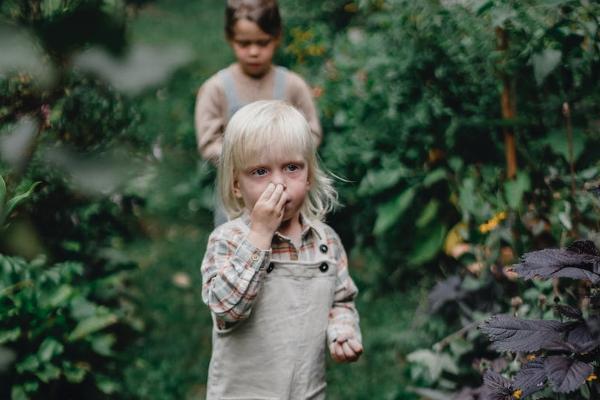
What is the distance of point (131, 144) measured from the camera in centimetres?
368

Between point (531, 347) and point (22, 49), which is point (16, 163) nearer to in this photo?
point (22, 49)

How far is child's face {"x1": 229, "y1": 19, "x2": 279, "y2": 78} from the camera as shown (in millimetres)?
3367

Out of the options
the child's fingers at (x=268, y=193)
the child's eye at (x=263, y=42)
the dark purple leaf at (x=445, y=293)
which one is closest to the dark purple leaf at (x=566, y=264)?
the child's fingers at (x=268, y=193)

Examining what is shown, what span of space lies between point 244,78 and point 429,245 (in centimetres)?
154

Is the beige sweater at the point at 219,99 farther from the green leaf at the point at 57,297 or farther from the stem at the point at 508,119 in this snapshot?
the stem at the point at 508,119

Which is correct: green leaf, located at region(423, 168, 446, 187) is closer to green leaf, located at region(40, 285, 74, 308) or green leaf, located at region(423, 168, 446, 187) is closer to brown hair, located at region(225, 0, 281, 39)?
brown hair, located at region(225, 0, 281, 39)

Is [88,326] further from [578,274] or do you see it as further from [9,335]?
[578,274]

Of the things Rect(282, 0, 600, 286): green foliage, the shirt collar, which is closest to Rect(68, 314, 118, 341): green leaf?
the shirt collar

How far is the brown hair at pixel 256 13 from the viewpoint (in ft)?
11.0

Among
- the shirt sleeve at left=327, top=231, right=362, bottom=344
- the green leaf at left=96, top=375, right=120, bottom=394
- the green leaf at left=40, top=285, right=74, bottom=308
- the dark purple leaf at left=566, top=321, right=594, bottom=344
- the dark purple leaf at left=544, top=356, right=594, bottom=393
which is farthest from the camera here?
the green leaf at left=96, top=375, right=120, bottom=394

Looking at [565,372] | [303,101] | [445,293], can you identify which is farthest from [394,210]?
[565,372]

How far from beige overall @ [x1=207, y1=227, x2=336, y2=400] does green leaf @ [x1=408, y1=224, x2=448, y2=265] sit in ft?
6.50

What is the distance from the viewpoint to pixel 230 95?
347 cm

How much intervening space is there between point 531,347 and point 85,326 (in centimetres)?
205
